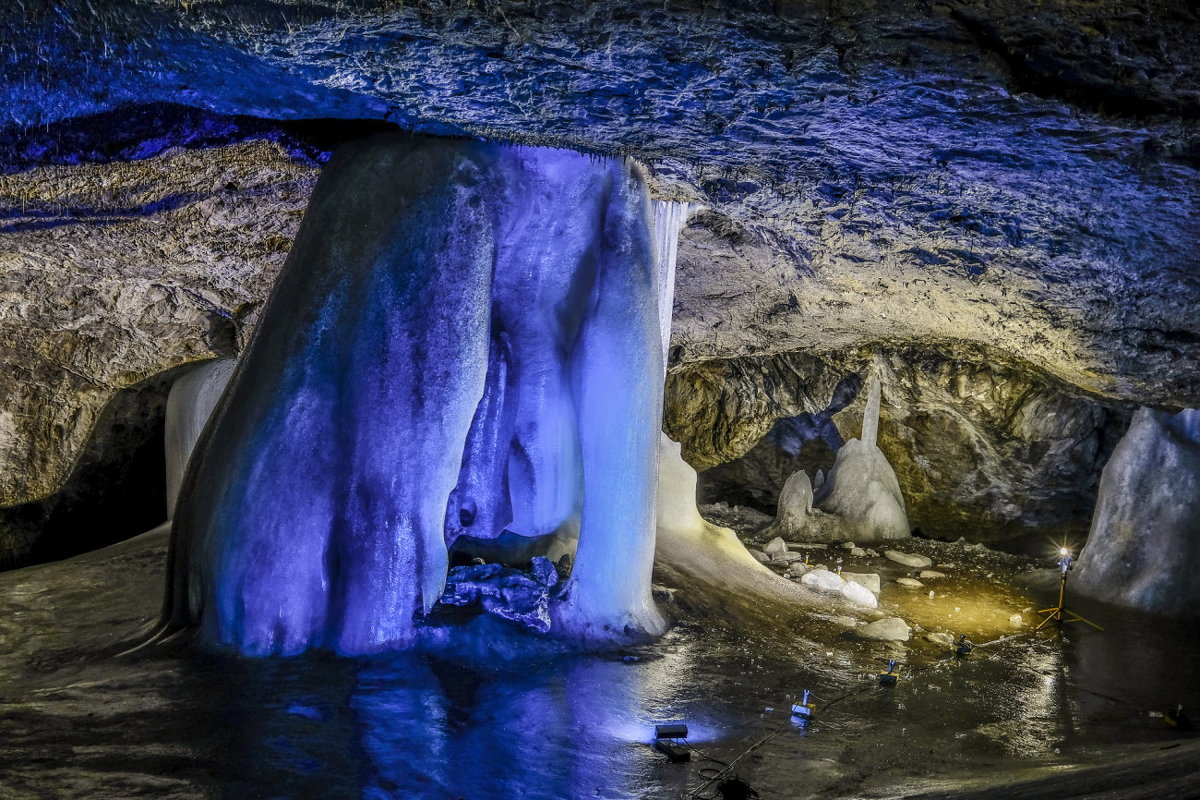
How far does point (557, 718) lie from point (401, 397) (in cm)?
164

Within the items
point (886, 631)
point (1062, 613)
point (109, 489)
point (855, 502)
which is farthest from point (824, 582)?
point (109, 489)

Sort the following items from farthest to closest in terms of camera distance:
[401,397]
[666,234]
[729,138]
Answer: [666,234]
[401,397]
[729,138]

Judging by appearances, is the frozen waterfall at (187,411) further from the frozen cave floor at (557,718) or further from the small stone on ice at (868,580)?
the small stone on ice at (868,580)

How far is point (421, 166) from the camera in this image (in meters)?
4.63

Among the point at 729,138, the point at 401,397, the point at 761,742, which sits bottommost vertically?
the point at 761,742

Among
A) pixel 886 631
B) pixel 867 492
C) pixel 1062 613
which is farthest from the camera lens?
pixel 867 492

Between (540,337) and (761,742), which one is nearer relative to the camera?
(761,742)

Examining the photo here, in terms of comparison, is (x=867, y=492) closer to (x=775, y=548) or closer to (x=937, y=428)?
(x=937, y=428)

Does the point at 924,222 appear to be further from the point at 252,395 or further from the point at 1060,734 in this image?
the point at 252,395

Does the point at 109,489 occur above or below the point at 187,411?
below

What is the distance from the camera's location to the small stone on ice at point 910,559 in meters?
9.90

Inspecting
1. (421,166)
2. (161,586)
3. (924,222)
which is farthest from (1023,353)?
(161,586)

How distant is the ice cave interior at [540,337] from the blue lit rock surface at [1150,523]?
0.27 ft

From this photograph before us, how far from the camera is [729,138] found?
167 inches
